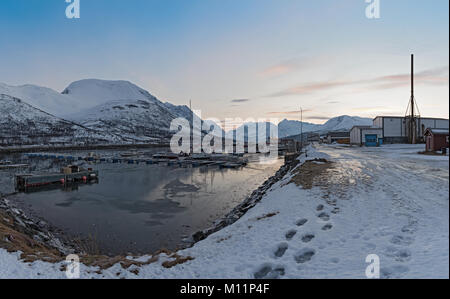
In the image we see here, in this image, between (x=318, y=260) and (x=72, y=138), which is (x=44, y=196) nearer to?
(x=318, y=260)

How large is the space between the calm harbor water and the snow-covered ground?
254 inches

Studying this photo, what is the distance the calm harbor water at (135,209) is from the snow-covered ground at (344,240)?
644 cm

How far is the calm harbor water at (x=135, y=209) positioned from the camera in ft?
53.1

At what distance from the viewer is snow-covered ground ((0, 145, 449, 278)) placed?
15.2 ft

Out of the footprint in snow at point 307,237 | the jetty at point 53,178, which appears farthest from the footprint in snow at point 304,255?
the jetty at point 53,178

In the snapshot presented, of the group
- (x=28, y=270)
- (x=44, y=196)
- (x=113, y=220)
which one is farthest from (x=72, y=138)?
(x=28, y=270)

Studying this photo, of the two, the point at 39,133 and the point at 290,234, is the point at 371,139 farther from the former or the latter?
the point at 39,133

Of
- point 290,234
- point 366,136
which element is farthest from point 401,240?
point 366,136

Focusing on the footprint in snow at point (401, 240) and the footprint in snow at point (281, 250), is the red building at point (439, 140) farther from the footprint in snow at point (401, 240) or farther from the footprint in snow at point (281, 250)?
the footprint in snow at point (281, 250)

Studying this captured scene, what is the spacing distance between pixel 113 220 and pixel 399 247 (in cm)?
1948

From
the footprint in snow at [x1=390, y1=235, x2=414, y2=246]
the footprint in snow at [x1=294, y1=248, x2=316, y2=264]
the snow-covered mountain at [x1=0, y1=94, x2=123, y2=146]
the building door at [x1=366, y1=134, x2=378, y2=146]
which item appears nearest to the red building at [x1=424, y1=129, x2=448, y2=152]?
the footprint in snow at [x1=390, y1=235, x2=414, y2=246]

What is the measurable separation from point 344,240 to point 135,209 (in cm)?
2021
